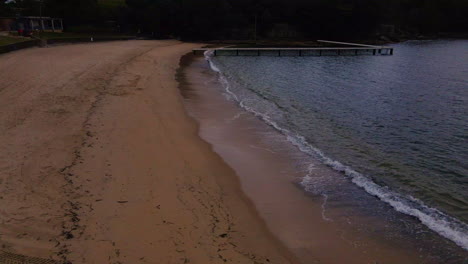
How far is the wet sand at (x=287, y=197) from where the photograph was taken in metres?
6.83

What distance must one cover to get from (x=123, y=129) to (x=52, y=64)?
17.2 meters

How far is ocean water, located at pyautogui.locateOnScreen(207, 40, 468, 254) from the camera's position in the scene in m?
8.88

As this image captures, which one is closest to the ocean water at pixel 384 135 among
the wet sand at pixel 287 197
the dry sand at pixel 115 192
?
the wet sand at pixel 287 197

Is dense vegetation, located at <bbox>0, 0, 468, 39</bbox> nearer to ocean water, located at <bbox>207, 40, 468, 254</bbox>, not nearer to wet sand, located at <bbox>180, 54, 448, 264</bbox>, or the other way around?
ocean water, located at <bbox>207, 40, 468, 254</bbox>

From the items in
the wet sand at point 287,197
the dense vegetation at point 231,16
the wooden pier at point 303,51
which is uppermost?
the dense vegetation at point 231,16

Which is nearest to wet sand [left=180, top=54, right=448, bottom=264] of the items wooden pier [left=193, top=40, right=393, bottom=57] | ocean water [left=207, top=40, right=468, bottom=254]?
ocean water [left=207, top=40, right=468, bottom=254]

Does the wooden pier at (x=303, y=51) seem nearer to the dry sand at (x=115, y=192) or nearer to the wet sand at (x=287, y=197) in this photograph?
the wet sand at (x=287, y=197)

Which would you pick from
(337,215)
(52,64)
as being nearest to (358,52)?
(52,64)

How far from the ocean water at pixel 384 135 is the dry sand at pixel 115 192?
10.4 feet

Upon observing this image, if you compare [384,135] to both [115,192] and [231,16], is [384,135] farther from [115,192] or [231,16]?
[231,16]

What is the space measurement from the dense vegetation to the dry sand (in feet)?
205

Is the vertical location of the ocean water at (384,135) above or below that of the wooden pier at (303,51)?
below

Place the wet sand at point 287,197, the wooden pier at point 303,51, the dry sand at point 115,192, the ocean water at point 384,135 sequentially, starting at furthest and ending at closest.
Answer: the wooden pier at point 303,51 → the ocean water at point 384,135 → the wet sand at point 287,197 → the dry sand at point 115,192

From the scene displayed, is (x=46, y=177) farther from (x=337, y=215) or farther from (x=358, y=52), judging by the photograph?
(x=358, y=52)
